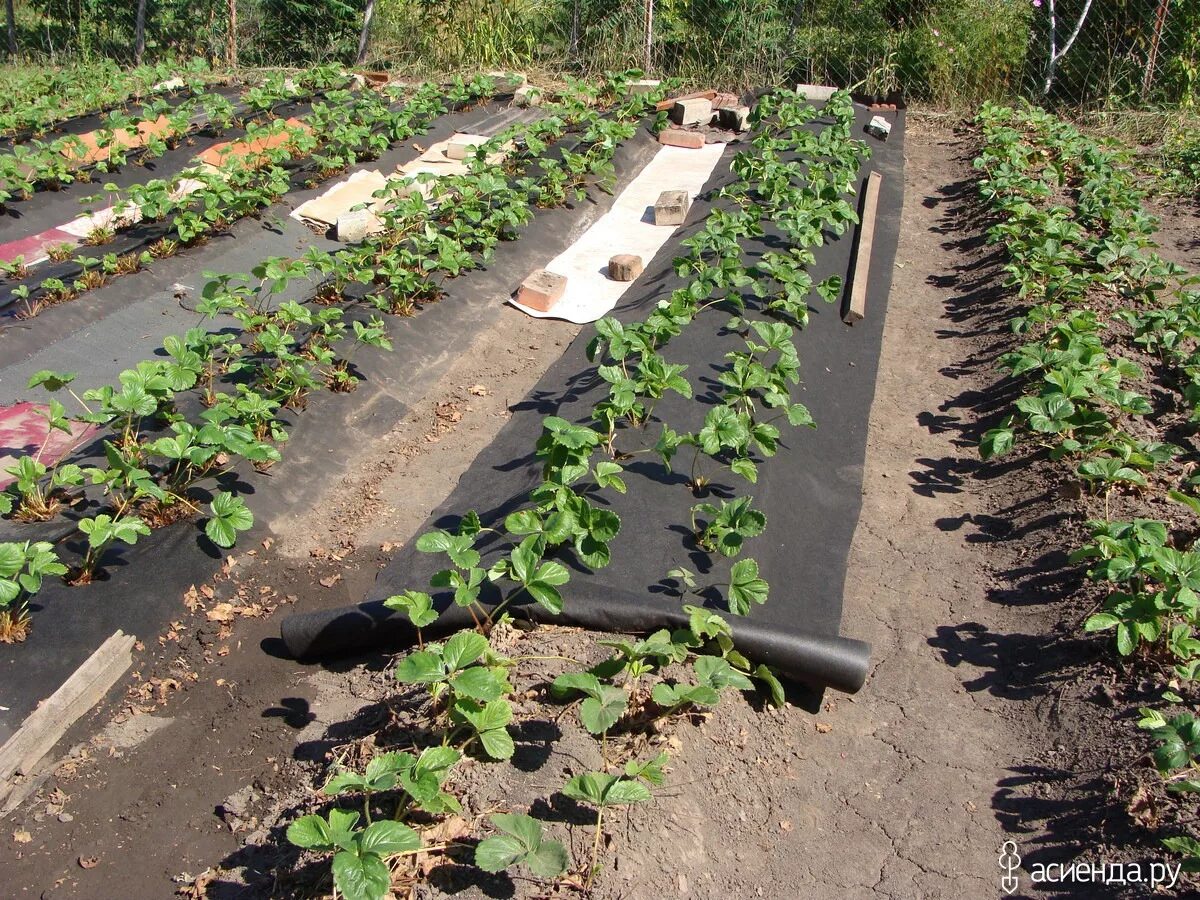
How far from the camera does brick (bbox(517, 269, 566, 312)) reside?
21.0 feet

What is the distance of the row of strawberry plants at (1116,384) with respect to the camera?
124 inches

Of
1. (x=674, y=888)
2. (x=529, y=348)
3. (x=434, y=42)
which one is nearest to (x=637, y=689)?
(x=674, y=888)

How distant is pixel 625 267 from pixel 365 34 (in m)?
7.87

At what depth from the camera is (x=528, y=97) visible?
10531mm

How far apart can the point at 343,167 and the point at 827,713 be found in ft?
21.0

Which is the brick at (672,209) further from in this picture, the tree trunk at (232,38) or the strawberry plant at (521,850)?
the tree trunk at (232,38)

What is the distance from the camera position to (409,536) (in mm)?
4445

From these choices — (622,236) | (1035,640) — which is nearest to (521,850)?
(1035,640)

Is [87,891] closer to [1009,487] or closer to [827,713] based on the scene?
[827,713]

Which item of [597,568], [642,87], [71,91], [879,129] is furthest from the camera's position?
[642,87]

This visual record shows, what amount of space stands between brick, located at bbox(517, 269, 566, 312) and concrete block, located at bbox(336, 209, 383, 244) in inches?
53.8

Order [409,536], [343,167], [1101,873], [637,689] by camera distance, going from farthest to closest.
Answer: [343,167]
[409,536]
[637,689]
[1101,873]

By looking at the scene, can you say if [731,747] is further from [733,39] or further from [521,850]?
[733,39]

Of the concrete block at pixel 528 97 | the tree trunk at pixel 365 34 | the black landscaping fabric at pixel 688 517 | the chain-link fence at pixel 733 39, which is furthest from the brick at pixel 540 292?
the tree trunk at pixel 365 34
